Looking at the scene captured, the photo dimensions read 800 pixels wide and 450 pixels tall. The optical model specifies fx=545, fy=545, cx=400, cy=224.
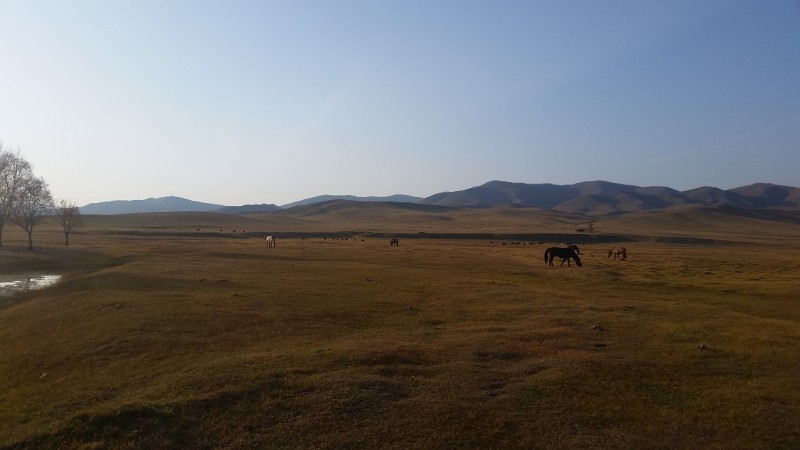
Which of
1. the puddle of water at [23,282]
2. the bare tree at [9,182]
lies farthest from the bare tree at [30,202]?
the puddle of water at [23,282]

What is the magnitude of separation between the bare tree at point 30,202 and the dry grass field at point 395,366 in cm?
3783

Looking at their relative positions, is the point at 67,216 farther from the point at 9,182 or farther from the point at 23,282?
the point at 23,282

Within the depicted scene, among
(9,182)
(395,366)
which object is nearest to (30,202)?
(9,182)

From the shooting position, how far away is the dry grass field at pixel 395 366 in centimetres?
1191

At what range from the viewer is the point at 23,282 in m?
37.1

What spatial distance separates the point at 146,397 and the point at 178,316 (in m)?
9.71

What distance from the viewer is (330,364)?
16.0 meters

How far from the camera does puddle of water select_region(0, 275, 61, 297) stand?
3388 centimetres

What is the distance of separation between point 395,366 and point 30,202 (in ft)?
215

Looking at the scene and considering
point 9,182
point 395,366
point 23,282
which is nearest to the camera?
point 395,366

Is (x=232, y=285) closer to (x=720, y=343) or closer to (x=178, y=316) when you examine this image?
(x=178, y=316)

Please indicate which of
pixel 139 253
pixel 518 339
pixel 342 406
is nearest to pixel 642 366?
pixel 518 339

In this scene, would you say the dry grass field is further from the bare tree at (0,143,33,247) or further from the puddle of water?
the bare tree at (0,143,33,247)

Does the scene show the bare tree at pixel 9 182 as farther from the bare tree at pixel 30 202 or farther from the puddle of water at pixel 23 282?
the puddle of water at pixel 23 282
